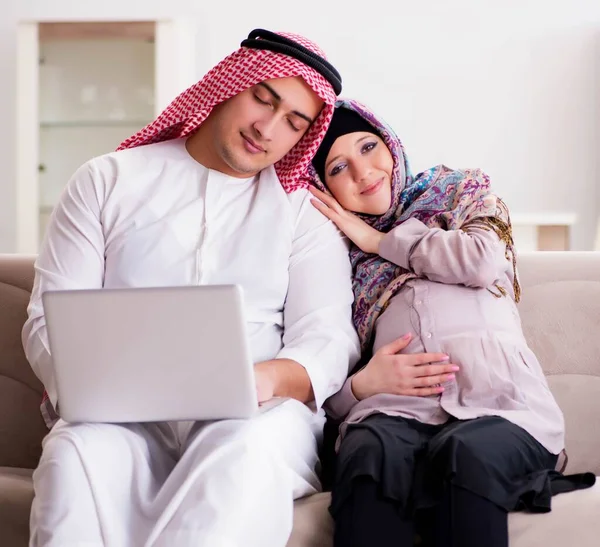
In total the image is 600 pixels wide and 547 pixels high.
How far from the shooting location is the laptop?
4.49ft

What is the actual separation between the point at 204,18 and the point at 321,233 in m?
3.05

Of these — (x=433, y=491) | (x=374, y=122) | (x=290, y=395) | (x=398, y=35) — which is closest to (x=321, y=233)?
(x=374, y=122)

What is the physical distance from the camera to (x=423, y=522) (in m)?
1.58

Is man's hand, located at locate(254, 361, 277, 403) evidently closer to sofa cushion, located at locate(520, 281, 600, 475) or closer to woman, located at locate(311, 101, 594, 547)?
woman, located at locate(311, 101, 594, 547)

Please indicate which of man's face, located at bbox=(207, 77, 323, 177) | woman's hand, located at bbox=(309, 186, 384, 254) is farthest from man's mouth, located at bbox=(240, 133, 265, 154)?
woman's hand, located at bbox=(309, 186, 384, 254)

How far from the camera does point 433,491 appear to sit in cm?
156

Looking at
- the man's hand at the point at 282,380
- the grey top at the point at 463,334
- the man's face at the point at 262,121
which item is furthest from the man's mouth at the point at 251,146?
the man's hand at the point at 282,380

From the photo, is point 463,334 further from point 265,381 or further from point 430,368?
point 265,381

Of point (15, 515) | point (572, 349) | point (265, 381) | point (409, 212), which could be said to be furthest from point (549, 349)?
point (15, 515)

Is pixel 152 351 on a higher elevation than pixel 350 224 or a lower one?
lower

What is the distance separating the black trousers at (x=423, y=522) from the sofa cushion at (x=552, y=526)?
0.15 ft

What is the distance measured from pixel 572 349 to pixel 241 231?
850 mm

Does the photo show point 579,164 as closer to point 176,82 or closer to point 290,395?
point 176,82

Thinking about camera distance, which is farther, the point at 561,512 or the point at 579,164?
the point at 579,164
